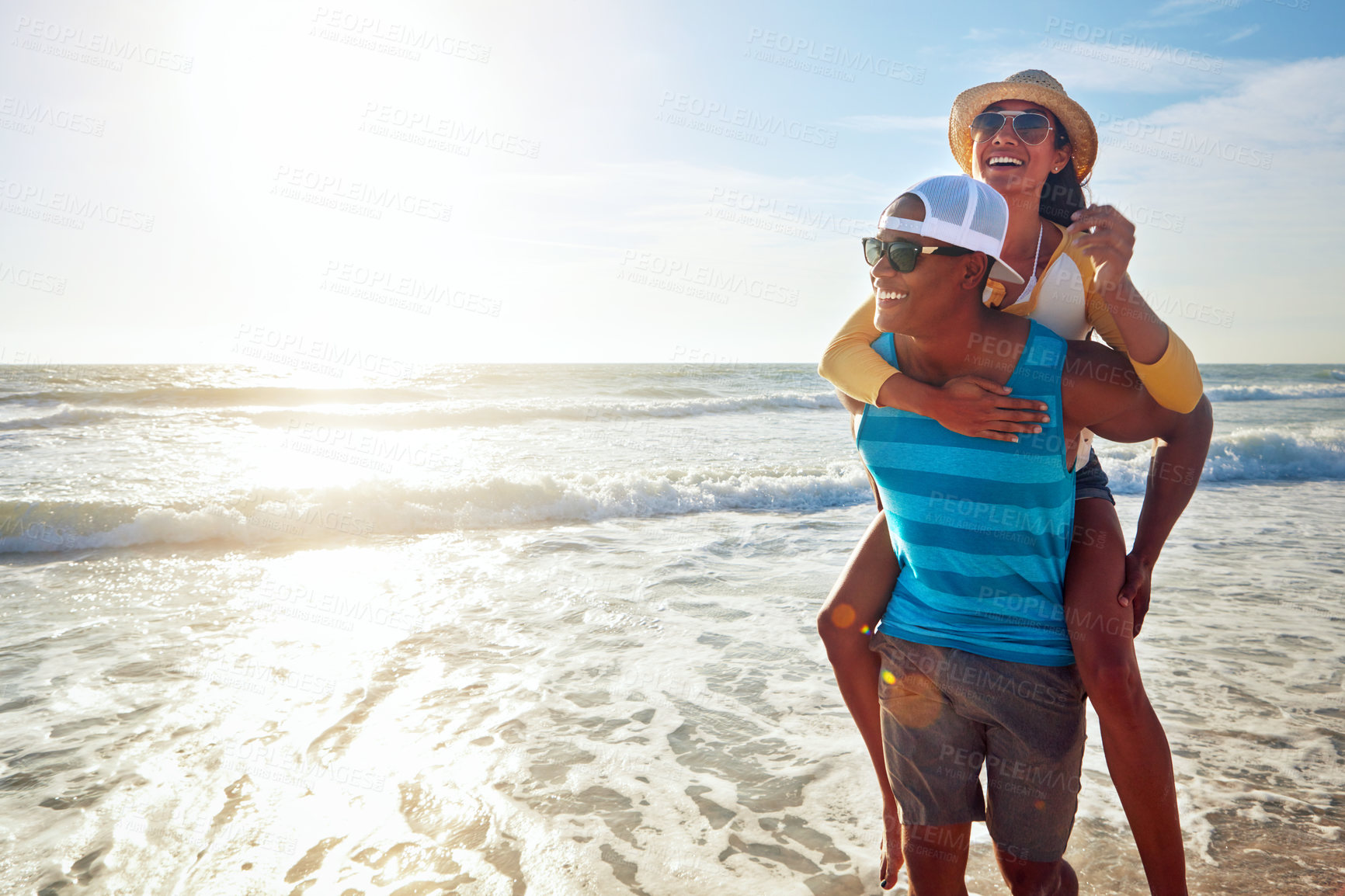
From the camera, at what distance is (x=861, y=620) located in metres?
2.18

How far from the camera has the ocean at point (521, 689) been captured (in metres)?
3.20

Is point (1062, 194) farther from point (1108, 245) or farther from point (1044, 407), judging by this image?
point (1044, 407)

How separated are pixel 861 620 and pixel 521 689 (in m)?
3.20

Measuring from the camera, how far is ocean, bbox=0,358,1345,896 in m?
3.20

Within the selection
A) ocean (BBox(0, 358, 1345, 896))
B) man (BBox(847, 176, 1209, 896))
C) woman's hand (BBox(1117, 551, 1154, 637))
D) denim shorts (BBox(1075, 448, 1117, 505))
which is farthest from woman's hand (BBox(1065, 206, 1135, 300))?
ocean (BBox(0, 358, 1345, 896))

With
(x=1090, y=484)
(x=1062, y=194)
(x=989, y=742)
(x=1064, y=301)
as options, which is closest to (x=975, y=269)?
(x=1064, y=301)

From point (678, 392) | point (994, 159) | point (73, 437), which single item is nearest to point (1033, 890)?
point (994, 159)

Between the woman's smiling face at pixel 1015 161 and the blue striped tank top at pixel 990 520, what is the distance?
955 mm

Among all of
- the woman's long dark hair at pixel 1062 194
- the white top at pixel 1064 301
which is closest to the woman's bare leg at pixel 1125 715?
the white top at pixel 1064 301

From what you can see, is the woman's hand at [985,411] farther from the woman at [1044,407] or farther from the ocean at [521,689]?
the ocean at [521,689]

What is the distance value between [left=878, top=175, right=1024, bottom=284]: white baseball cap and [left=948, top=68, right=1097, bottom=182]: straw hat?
1092mm

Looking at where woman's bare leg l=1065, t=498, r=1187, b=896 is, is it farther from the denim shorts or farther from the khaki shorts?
the denim shorts

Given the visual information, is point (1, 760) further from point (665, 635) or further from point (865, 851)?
point (865, 851)

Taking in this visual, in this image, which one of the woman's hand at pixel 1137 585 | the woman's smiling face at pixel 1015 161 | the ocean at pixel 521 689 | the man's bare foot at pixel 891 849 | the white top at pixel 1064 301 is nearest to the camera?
the woman's hand at pixel 1137 585
